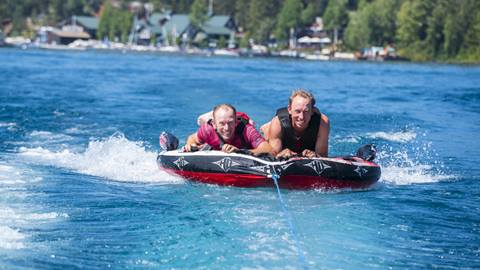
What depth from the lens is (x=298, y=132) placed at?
427 inches

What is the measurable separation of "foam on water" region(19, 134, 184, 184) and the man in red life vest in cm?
75

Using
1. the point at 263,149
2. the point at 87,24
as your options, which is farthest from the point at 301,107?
the point at 87,24

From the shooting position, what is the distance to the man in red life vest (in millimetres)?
10797

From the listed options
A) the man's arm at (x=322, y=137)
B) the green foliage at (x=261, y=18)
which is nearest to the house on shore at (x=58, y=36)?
the green foliage at (x=261, y=18)

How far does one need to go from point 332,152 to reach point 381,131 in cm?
442

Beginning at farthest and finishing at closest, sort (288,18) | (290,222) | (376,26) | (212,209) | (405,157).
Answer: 1. (288,18)
2. (376,26)
3. (405,157)
4. (212,209)
5. (290,222)

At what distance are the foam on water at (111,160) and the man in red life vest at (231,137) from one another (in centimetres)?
75

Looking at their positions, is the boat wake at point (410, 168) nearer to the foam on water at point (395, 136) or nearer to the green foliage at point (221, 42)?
the foam on water at point (395, 136)

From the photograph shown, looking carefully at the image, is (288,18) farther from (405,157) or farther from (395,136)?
(405,157)

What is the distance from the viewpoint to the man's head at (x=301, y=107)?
33.7 feet

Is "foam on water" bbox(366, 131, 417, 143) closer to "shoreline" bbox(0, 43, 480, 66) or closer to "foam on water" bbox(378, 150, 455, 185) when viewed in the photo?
"foam on water" bbox(378, 150, 455, 185)

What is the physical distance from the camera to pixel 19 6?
145 meters

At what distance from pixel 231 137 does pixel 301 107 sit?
4.09 ft

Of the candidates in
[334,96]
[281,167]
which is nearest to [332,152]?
[281,167]
